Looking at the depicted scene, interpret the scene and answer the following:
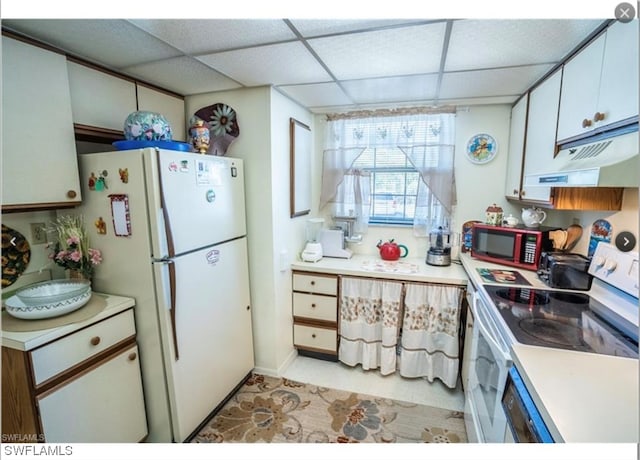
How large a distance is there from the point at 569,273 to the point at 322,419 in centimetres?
170

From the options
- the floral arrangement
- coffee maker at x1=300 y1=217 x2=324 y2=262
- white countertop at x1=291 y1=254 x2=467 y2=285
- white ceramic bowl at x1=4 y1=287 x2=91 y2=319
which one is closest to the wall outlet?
the floral arrangement

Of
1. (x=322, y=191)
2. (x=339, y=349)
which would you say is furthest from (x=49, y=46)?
(x=339, y=349)

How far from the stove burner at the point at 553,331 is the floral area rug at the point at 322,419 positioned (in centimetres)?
101

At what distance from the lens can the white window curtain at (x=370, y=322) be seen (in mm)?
2227

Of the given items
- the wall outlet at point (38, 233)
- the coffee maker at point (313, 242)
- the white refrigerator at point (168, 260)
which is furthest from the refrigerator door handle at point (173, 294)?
the coffee maker at point (313, 242)

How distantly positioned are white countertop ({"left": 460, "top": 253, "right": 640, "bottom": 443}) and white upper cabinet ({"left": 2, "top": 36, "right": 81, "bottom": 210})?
6.91 feet

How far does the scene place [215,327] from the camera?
Answer: 1871 millimetres

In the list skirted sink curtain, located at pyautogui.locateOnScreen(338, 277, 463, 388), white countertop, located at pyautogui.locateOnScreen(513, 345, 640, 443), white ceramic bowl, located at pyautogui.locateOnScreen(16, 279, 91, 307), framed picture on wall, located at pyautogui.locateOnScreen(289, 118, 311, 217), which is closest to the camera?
white countertop, located at pyautogui.locateOnScreen(513, 345, 640, 443)

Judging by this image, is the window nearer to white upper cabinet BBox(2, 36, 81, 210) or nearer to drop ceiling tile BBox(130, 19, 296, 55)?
drop ceiling tile BBox(130, 19, 296, 55)

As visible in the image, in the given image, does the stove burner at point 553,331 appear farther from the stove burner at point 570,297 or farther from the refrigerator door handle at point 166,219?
the refrigerator door handle at point 166,219

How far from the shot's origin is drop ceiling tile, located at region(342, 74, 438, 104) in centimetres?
183

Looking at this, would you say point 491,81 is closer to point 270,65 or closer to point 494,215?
point 494,215

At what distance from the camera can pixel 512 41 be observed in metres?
1.32

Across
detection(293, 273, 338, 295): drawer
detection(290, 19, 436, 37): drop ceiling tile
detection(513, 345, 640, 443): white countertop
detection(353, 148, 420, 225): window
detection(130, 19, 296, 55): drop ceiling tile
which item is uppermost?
detection(130, 19, 296, 55): drop ceiling tile
